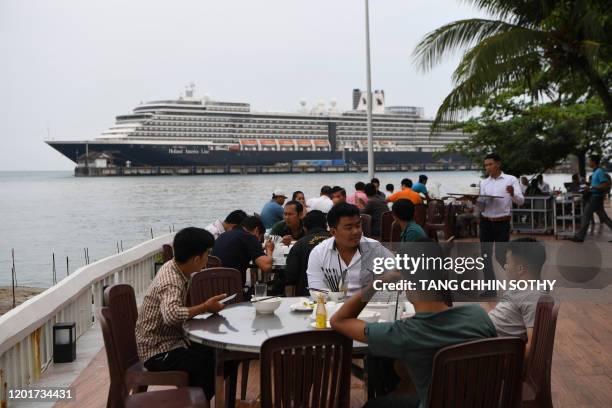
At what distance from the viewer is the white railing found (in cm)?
421

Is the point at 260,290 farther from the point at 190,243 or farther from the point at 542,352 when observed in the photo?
the point at 542,352

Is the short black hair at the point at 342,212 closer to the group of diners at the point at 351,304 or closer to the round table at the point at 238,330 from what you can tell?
the group of diners at the point at 351,304

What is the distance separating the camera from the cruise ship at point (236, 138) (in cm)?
6650

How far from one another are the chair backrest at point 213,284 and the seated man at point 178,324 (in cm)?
46

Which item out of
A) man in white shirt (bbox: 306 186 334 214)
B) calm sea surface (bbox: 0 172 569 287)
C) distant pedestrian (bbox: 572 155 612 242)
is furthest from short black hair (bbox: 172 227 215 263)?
calm sea surface (bbox: 0 172 569 287)

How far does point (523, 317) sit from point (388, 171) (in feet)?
238

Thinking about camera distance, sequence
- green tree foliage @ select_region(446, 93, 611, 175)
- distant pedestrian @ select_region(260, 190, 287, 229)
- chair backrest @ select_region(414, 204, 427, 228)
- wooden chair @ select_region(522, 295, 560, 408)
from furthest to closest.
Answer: green tree foliage @ select_region(446, 93, 611, 175) < chair backrest @ select_region(414, 204, 427, 228) < distant pedestrian @ select_region(260, 190, 287, 229) < wooden chair @ select_region(522, 295, 560, 408)

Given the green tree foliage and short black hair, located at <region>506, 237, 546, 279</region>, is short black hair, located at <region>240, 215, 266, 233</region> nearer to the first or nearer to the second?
short black hair, located at <region>506, 237, 546, 279</region>

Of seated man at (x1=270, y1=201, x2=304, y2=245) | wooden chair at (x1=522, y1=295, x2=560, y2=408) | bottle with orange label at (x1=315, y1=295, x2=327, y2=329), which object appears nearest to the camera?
wooden chair at (x1=522, y1=295, x2=560, y2=408)

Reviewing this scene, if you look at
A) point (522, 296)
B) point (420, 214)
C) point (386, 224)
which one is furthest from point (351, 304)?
point (420, 214)

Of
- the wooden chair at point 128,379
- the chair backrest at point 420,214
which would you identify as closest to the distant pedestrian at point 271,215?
the chair backrest at point 420,214

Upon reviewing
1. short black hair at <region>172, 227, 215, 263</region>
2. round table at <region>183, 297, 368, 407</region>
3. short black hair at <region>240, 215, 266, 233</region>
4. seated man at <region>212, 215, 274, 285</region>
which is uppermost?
short black hair at <region>172, 227, 215, 263</region>

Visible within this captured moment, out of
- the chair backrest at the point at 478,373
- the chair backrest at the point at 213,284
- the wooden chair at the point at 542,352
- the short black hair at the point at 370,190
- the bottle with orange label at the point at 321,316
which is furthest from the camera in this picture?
the short black hair at the point at 370,190

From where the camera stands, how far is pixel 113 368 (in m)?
3.13
